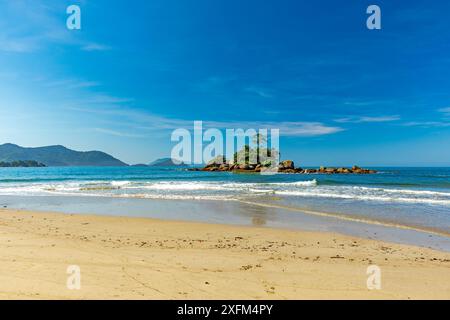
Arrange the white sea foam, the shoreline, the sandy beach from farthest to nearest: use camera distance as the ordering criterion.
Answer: the white sea foam → the shoreline → the sandy beach

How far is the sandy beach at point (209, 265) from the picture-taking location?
180 inches

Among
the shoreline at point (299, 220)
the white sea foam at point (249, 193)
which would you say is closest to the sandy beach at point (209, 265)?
the shoreline at point (299, 220)

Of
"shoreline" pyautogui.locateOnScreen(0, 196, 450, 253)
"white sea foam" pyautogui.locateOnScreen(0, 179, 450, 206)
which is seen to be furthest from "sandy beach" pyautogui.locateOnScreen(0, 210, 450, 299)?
"white sea foam" pyautogui.locateOnScreen(0, 179, 450, 206)

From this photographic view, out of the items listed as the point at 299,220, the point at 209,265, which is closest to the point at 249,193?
the point at 299,220

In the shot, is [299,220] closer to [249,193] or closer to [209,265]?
[209,265]

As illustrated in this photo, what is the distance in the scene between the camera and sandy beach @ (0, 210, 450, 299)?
4570 mm

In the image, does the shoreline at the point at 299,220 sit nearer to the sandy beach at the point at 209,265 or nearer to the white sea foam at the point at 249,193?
the sandy beach at the point at 209,265

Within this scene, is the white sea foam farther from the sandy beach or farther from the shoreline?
the sandy beach

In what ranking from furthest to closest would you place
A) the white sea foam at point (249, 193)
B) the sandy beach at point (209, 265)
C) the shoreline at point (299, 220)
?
1. the white sea foam at point (249, 193)
2. the shoreline at point (299, 220)
3. the sandy beach at point (209, 265)

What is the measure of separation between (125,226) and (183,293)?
22.9ft

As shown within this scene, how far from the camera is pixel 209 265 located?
5.94 meters
